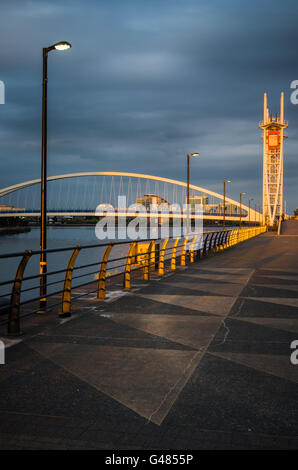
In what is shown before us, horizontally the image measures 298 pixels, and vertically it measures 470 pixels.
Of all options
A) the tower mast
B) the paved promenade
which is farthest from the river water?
the tower mast

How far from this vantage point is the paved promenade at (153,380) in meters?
3.58

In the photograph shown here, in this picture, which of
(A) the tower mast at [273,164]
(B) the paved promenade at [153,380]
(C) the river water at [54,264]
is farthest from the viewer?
(A) the tower mast at [273,164]

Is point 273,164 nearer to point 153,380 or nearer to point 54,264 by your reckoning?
point 54,264

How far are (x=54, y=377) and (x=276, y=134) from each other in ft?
384

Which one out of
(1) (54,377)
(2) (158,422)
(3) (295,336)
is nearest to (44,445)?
(2) (158,422)

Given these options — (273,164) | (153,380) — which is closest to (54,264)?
(153,380)

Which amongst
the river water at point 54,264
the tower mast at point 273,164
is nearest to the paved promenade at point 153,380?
the river water at point 54,264

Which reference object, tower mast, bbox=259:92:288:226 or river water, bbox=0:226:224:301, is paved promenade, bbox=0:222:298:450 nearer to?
river water, bbox=0:226:224:301

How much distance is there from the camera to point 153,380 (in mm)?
4859

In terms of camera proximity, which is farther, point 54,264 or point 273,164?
point 273,164

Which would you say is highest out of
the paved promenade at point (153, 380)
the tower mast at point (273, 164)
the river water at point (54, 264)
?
the tower mast at point (273, 164)

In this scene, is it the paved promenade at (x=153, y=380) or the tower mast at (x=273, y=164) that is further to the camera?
the tower mast at (x=273, y=164)

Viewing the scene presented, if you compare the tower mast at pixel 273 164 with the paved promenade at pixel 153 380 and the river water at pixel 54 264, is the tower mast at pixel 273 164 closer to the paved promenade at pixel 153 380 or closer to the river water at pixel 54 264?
the river water at pixel 54 264
